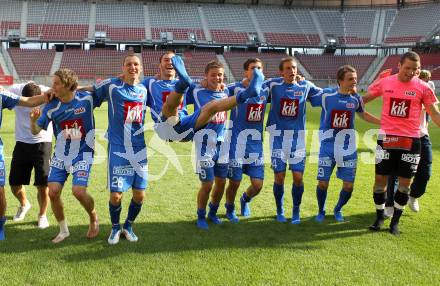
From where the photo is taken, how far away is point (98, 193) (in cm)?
732

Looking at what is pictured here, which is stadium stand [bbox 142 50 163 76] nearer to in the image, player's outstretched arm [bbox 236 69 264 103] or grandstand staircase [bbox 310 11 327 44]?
grandstand staircase [bbox 310 11 327 44]

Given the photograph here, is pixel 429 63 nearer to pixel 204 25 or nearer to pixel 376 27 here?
pixel 376 27

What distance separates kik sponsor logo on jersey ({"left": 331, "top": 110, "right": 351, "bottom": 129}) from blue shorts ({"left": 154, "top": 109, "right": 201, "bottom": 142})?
2015 millimetres

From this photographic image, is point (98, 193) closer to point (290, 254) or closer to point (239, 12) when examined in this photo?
point (290, 254)

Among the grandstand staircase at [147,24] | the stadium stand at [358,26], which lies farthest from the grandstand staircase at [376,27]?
the grandstand staircase at [147,24]

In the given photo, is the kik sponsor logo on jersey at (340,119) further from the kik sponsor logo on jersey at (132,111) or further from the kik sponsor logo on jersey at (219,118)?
the kik sponsor logo on jersey at (132,111)

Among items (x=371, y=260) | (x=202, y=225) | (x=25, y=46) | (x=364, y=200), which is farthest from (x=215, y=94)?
(x=25, y=46)

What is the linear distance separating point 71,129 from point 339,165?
3577 millimetres

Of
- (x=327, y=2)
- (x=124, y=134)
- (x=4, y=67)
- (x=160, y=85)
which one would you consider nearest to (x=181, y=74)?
(x=124, y=134)

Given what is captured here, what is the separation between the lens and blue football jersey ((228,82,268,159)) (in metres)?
5.79

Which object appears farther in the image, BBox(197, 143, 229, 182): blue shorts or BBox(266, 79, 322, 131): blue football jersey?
BBox(266, 79, 322, 131): blue football jersey

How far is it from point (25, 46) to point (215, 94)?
138 ft

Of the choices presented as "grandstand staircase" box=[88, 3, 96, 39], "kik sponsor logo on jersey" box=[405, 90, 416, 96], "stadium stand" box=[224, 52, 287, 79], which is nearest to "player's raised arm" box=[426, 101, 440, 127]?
"kik sponsor logo on jersey" box=[405, 90, 416, 96]

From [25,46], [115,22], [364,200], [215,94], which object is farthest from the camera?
[115,22]
